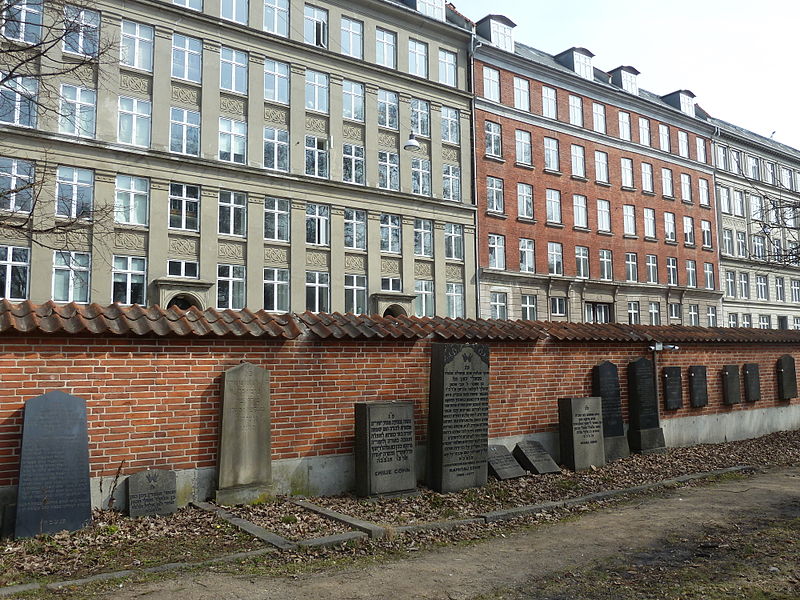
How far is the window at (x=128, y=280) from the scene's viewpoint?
22.6m

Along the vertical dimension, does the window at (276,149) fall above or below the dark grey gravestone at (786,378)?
above

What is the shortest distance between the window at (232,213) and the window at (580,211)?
1974 cm

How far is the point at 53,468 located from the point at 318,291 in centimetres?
2009

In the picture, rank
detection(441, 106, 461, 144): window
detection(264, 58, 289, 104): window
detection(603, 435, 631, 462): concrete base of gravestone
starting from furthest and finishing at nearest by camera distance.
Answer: detection(441, 106, 461, 144): window → detection(264, 58, 289, 104): window → detection(603, 435, 631, 462): concrete base of gravestone

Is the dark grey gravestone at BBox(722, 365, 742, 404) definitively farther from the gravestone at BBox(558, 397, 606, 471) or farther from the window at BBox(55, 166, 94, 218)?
the window at BBox(55, 166, 94, 218)

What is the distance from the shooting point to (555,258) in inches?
1421

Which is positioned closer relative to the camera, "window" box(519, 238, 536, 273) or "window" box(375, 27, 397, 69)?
"window" box(375, 27, 397, 69)

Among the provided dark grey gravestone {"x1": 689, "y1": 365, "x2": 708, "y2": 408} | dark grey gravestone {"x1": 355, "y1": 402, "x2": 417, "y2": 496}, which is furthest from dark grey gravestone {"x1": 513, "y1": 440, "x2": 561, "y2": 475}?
dark grey gravestone {"x1": 689, "y1": 365, "x2": 708, "y2": 408}

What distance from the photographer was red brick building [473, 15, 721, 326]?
3372 centimetres

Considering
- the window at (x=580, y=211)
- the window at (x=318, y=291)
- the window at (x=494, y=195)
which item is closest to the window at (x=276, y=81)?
the window at (x=318, y=291)

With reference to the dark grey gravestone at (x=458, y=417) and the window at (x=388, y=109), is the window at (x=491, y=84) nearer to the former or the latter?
the window at (x=388, y=109)

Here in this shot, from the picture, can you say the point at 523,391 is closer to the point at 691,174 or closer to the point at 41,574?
the point at 41,574

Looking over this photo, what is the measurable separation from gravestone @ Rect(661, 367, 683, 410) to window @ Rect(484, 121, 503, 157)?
2109 cm

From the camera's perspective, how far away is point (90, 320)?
7727 mm
